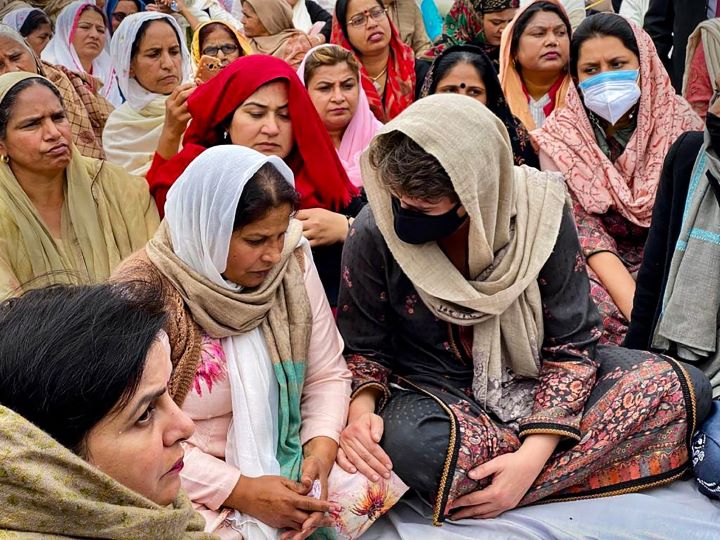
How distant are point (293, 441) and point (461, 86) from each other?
2137mm

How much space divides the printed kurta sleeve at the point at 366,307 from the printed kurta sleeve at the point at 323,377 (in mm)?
63

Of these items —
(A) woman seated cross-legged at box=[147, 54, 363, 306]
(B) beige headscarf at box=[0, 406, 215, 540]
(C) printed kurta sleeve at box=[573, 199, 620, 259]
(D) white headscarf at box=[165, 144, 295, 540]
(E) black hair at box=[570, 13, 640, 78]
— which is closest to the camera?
(B) beige headscarf at box=[0, 406, 215, 540]

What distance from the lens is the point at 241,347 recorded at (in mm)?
2375

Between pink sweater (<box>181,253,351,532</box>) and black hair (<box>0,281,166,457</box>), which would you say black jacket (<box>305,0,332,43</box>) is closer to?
pink sweater (<box>181,253,351,532</box>)

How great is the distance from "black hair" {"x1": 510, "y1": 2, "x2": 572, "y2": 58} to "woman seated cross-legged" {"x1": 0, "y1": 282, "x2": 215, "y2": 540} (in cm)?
352

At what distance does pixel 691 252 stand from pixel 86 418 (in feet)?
6.73

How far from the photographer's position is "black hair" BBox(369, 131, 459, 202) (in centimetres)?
228

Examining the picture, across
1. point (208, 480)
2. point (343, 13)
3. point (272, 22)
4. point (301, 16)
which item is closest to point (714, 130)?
point (208, 480)

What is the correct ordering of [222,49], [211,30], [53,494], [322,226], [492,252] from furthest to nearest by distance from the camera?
1. [211,30]
2. [222,49]
3. [322,226]
4. [492,252]
5. [53,494]

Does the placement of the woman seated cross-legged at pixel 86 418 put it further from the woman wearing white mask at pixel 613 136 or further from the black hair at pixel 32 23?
the black hair at pixel 32 23

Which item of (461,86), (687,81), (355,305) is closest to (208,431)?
(355,305)

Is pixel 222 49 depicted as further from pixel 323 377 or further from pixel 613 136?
pixel 323 377

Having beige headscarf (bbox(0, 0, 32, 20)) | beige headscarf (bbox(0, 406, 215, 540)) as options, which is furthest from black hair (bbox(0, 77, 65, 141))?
beige headscarf (bbox(0, 0, 32, 20))

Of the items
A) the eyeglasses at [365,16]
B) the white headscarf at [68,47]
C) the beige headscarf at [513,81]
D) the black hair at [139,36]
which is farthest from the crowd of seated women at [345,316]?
the white headscarf at [68,47]
